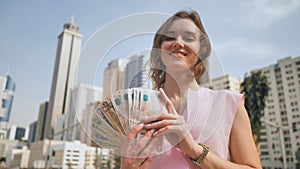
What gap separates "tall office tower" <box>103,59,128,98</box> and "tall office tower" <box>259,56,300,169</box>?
53.8 meters

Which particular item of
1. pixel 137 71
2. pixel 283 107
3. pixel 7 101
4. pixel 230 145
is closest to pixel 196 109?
pixel 230 145

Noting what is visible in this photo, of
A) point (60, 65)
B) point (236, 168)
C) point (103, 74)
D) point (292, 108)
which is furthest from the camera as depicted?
point (60, 65)

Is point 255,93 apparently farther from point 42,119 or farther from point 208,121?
point 42,119

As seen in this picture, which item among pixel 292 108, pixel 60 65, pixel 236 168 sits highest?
pixel 60 65

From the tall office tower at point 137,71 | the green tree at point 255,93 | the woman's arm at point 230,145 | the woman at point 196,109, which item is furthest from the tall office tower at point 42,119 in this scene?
the woman's arm at point 230,145

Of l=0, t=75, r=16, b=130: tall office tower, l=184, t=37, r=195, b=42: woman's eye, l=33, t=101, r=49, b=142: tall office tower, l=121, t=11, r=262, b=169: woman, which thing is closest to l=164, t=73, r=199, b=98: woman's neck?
l=121, t=11, r=262, b=169: woman

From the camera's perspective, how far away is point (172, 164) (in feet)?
2.79

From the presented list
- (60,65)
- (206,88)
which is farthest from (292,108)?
(60,65)

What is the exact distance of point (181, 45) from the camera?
86 cm

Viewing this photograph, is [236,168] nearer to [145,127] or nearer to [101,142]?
[145,127]

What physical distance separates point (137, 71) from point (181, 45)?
0.74ft

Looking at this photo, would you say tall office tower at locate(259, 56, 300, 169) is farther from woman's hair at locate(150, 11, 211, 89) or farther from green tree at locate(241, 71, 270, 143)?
woman's hair at locate(150, 11, 211, 89)

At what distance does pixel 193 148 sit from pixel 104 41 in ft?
1.45

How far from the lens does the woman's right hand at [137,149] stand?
0.70 meters
